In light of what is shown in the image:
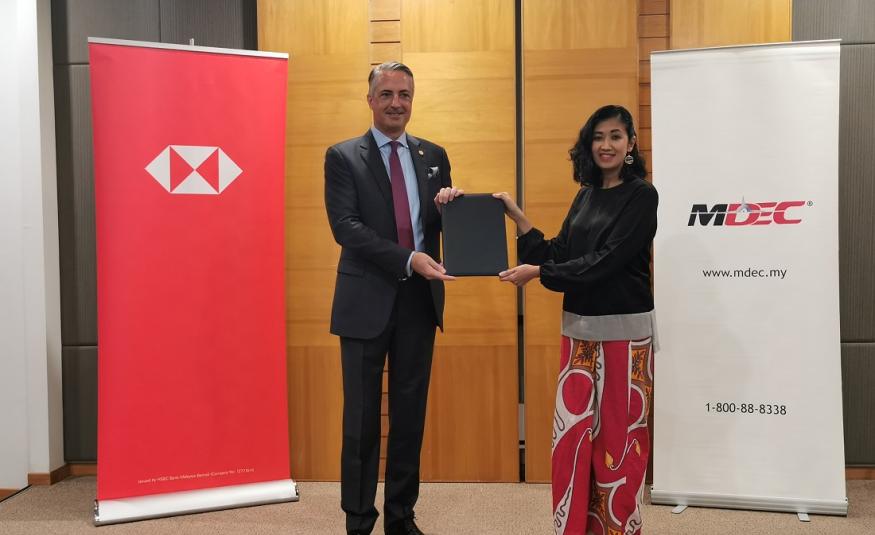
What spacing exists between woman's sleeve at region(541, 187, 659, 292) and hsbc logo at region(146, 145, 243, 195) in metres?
1.72

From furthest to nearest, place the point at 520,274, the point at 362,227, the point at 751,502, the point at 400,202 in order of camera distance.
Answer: the point at 751,502, the point at 400,202, the point at 362,227, the point at 520,274

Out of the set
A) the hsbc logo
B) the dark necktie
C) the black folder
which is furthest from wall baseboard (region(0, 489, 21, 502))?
the black folder

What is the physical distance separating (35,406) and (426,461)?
82.8 inches

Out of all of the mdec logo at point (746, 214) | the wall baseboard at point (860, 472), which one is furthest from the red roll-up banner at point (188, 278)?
the wall baseboard at point (860, 472)

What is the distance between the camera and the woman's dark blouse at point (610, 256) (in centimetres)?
254

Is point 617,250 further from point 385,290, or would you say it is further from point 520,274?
point 385,290

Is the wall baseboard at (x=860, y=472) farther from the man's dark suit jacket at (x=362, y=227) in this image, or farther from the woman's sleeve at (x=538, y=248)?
the man's dark suit jacket at (x=362, y=227)

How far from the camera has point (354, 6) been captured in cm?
383

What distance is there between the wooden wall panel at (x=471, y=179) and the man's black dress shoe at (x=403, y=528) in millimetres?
850

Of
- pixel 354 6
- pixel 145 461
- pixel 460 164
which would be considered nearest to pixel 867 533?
pixel 460 164

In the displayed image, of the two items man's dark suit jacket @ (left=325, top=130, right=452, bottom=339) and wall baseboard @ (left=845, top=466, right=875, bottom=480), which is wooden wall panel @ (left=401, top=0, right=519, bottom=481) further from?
wall baseboard @ (left=845, top=466, right=875, bottom=480)

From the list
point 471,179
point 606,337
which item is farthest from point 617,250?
point 471,179

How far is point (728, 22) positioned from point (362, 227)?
2.29 m

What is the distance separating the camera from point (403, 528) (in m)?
2.99
